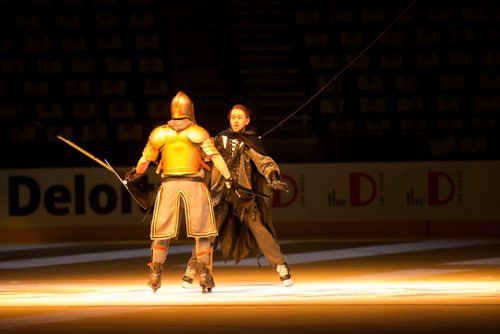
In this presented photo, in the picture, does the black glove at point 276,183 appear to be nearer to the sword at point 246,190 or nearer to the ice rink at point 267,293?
the sword at point 246,190

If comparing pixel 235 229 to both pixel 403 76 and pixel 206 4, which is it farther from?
pixel 206 4

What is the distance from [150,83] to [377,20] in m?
4.91

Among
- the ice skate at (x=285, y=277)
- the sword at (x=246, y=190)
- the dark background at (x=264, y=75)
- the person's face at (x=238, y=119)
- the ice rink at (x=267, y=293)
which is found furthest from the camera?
the dark background at (x=264, y=75)

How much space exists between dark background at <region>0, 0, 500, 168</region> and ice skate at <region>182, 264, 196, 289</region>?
8.22 metres

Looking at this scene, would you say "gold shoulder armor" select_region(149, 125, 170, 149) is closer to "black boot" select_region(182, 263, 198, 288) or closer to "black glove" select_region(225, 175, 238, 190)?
"black glove" select_region(225, 175, 238, 190)

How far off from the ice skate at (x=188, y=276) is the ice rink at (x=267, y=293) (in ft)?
0.51

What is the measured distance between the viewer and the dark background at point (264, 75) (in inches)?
893

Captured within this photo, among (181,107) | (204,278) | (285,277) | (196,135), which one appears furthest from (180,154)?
(285,277)

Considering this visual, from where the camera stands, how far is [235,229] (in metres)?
14.3

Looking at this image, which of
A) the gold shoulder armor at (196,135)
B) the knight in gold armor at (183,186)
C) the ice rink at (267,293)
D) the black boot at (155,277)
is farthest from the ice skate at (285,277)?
the gold shoulder armor at (196,135)

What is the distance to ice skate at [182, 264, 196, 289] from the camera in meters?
13.5

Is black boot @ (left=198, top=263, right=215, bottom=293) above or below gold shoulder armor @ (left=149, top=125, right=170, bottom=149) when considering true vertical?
below

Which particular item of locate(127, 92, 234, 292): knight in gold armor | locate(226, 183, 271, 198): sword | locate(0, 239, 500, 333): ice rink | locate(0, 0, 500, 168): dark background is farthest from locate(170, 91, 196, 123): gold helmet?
locate(0, 0, 500, 168): dark background

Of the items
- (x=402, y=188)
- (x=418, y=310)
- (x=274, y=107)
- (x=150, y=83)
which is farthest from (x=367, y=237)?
(x=418, y=310)
